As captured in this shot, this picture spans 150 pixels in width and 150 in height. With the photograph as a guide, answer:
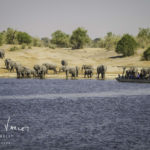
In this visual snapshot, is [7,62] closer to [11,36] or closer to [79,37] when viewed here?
[11,36]

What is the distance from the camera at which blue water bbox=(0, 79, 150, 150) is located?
1647 centimetres

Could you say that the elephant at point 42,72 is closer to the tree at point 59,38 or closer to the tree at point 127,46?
the tree at point 127,46

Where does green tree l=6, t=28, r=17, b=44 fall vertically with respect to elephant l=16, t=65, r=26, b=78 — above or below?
above

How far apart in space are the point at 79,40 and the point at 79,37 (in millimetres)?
1742

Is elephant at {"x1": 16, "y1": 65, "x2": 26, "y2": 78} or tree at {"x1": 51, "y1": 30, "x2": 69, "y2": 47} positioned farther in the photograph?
tree at {"x1": 51, "y1": 30, "x2": 69, "y2": 47}

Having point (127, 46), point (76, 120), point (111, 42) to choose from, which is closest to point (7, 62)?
point (127, 46)

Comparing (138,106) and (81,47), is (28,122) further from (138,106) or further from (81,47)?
(81,47)

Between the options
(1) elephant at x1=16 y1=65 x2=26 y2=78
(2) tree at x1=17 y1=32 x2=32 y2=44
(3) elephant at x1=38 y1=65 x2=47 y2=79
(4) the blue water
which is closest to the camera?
(4) the blue water

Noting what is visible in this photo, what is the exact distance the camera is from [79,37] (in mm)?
109062

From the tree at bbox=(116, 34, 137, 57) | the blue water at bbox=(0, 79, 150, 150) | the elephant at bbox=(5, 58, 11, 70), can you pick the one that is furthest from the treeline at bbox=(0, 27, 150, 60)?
the blue water at bbox=(0, 79, 150, 150)

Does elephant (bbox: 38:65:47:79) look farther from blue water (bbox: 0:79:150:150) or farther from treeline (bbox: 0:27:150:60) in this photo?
treeline (bbox: 0:27:150:60)

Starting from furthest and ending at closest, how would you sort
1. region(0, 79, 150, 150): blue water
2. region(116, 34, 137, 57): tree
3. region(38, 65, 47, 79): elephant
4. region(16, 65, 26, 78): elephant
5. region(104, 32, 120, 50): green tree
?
1. region(104, 32, 120, 50): green tree
2. region(116, 34, 137, 57): tree
3. region(38, 65, 47, 79): elephant
4. region(16, 65, 26, 78): elephant
5. region(0, 79, 150, 150): blue water

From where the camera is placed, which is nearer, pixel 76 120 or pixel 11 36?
pixel 76 120

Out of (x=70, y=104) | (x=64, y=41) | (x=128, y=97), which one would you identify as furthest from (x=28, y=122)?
(x=64, y=41)
